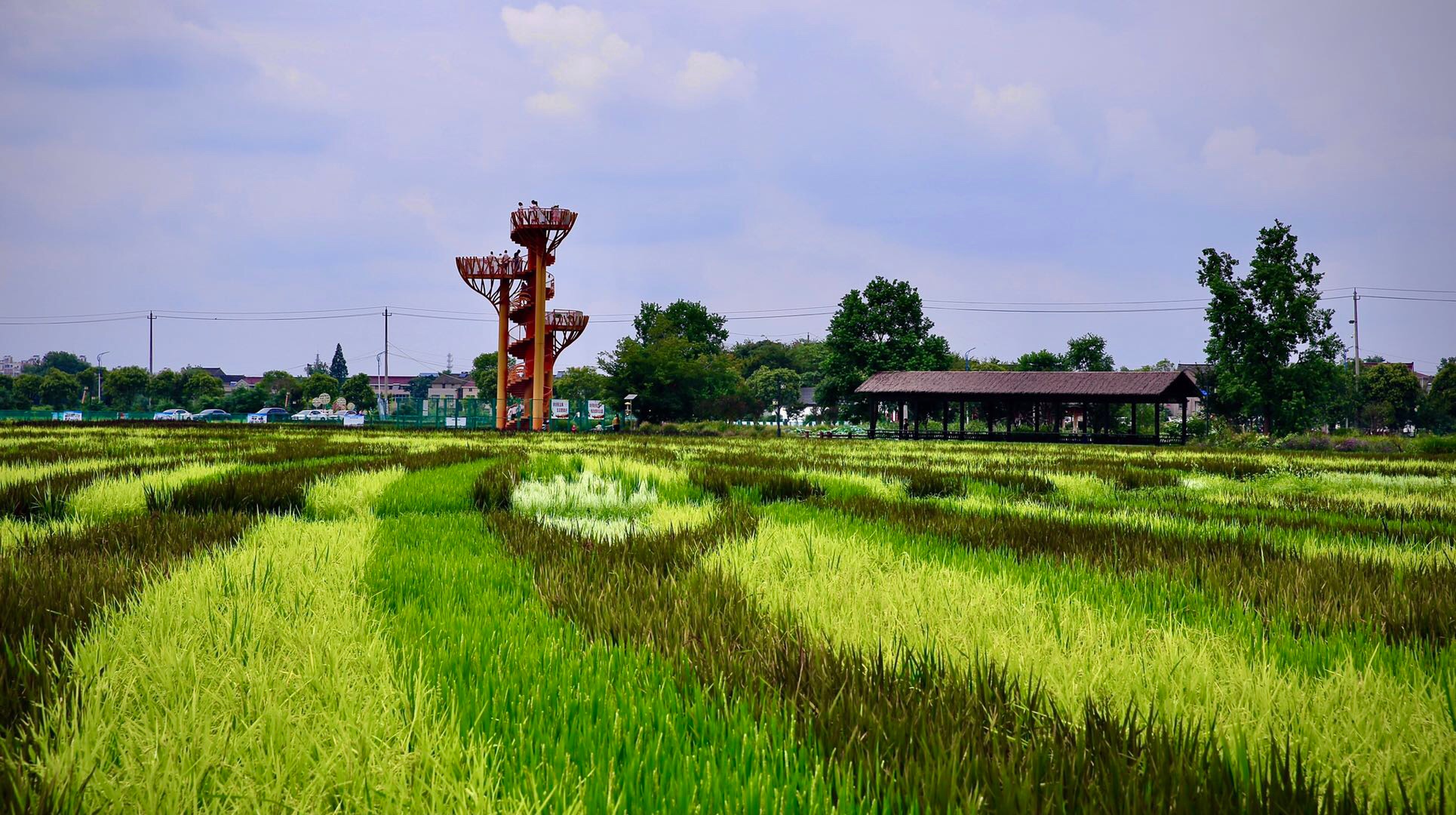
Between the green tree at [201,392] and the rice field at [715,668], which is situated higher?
the green tree at [201,392]

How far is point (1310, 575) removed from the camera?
9.63 feet

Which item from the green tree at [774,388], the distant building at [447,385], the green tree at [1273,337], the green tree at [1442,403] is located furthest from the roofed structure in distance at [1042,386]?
the distant building at [447,385]

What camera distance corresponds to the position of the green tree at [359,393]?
111m

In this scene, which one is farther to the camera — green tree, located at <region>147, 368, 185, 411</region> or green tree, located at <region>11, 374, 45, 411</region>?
green tree, located at <region>147, 368, 185, 411</region>

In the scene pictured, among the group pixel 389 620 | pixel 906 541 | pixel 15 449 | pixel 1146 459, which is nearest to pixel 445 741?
pixel 389 620

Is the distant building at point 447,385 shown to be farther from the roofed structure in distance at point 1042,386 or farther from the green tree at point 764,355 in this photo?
the roofed structure in distance at point 1042,386

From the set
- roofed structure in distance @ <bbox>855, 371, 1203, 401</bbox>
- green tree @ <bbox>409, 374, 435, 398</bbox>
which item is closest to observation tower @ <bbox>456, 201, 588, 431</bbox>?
roofed structure in distance @ <bbox>855, 371, 1203, 401</bbox>

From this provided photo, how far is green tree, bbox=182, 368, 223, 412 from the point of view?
9412 cm

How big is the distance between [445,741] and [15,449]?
12.2 meters

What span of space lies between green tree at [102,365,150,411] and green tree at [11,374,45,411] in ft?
21.1

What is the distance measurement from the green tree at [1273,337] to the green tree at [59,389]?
415 ft

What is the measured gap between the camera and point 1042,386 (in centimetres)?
4069

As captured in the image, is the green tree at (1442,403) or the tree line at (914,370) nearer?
the tree line at (914,370)

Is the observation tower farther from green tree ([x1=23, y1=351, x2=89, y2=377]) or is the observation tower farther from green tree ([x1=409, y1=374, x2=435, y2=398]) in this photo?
green tree ([x1=23, y1=351, x2=89, y2=377])
